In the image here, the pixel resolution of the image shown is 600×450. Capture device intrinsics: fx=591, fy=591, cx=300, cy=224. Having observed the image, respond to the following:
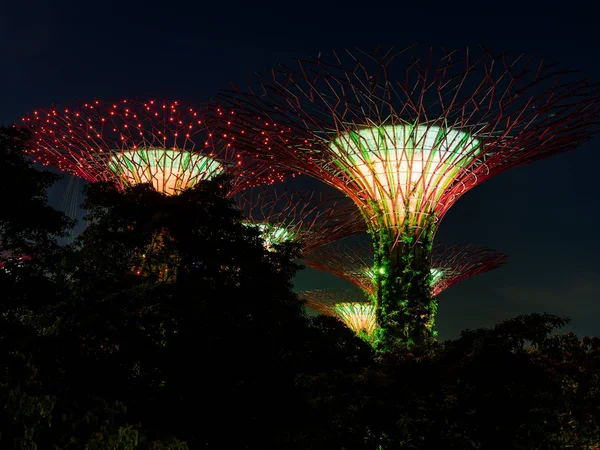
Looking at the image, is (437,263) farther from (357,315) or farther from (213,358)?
(213,358)

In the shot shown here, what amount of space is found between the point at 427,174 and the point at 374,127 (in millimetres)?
1880

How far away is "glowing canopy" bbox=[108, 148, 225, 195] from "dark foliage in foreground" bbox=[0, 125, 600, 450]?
27.5ft

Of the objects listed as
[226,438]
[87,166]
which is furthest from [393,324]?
[87,166]

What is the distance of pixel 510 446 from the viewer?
25.5 feet

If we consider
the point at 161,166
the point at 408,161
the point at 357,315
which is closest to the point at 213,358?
the point at 408,161

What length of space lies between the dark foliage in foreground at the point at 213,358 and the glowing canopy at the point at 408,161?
180 inches

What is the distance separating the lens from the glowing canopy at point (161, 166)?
2034cm

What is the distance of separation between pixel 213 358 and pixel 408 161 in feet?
25.9

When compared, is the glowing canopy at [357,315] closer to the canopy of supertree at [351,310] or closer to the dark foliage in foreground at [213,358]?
the canopy of supertree at [351,310]

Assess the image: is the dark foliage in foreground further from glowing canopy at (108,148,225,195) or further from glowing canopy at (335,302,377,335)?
glowing canopy at (335,302,377,335)

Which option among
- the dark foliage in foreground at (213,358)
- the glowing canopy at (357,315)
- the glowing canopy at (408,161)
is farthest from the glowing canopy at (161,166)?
the glowing canopy at (357,315)

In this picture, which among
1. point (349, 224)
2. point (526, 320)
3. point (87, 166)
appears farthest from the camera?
point (349, 224)

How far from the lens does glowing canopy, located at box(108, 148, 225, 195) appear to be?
66.7 feet

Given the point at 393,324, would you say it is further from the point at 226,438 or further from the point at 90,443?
the point at 90,443
